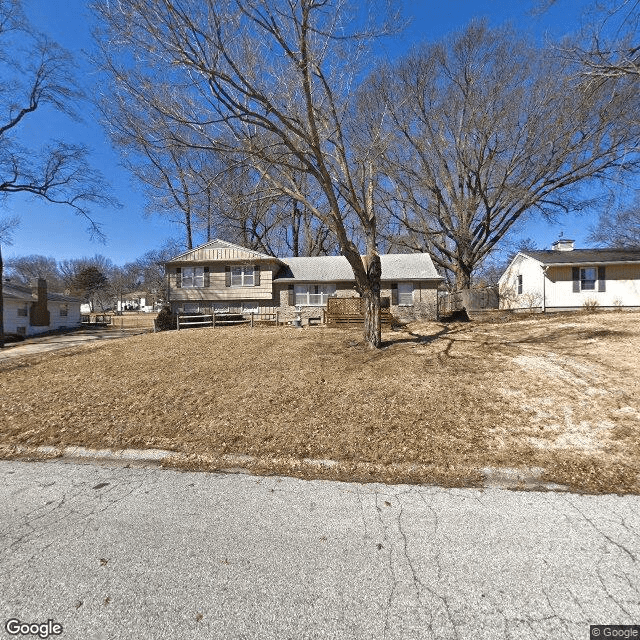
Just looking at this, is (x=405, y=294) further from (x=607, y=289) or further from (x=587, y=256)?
(x=607, y=289)

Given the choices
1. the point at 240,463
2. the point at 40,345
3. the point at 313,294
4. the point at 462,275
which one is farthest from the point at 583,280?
the point at 40,345

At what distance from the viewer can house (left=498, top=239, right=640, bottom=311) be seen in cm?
1866

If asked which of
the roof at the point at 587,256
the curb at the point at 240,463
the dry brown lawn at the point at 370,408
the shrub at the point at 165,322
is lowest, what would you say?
the curb at the point at 240,463

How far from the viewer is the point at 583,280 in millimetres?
19375

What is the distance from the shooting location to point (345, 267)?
803 inches

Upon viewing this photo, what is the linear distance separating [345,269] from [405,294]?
4.03 metres

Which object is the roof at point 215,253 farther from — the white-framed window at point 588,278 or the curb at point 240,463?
the white-framed window at point 588,278

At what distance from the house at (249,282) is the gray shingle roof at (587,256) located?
7.41 m

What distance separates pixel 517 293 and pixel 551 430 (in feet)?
73.5

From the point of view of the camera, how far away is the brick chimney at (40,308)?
2358 cm

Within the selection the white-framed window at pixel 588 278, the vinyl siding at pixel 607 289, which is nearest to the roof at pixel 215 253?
the vinyl siding at pixel 607 289

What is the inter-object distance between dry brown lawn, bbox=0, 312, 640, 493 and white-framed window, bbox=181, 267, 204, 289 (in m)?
12.9

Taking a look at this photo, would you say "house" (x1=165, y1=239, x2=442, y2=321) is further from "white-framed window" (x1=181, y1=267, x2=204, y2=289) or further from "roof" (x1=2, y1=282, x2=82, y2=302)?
"roof" (x1=2, y1=282, x2=82, y2=302)

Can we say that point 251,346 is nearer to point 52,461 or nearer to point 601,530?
point 52,461
